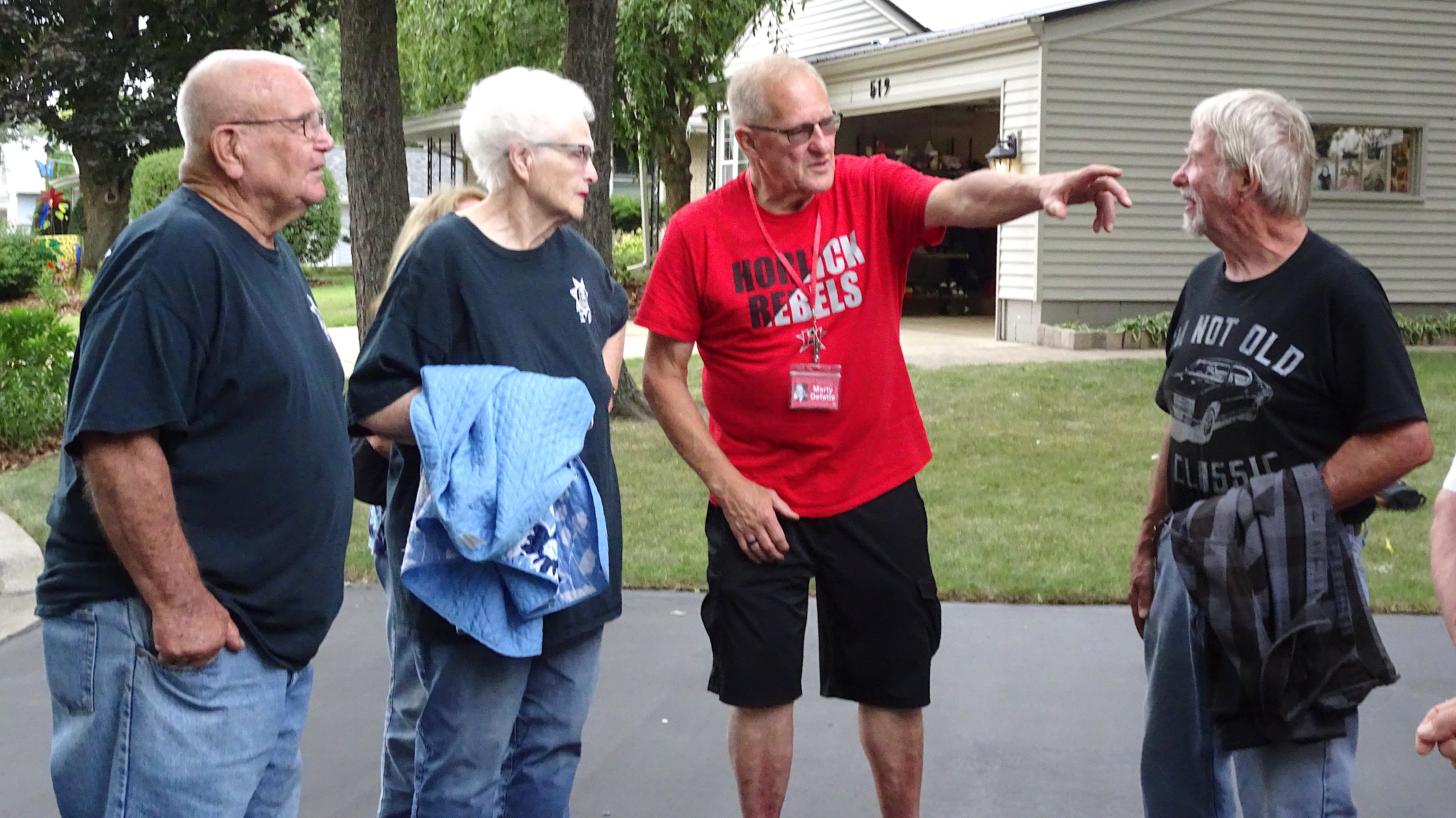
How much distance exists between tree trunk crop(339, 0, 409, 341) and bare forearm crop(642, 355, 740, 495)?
19.2ft

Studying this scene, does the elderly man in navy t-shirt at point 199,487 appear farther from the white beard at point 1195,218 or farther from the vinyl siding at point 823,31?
the vinyl siding at point 823,31

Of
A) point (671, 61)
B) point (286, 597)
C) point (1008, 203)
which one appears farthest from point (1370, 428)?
point (671, 61)

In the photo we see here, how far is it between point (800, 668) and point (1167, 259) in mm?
14037

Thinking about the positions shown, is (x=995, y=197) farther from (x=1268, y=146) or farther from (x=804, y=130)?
(x=1268, y=146)

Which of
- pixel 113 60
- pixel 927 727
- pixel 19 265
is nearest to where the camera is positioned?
pixel 927 727

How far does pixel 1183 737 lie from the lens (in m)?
3.08

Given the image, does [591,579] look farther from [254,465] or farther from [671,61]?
[671,61]

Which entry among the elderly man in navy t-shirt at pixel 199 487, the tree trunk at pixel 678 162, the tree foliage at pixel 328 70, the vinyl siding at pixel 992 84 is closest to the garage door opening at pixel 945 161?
the vinyl siding at pixel 992 84

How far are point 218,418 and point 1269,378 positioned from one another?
6.74ft

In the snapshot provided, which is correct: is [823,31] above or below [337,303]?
above

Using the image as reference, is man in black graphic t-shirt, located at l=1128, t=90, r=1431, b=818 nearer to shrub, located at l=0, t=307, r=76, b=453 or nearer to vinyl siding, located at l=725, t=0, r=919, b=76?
shrub, located at l=0, t=307, r=76, b=453

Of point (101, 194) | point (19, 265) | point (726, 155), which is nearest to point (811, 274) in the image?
point (19, 265)

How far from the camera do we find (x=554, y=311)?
9.96 ft

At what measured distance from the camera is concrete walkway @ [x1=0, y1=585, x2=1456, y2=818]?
4.06 meters
